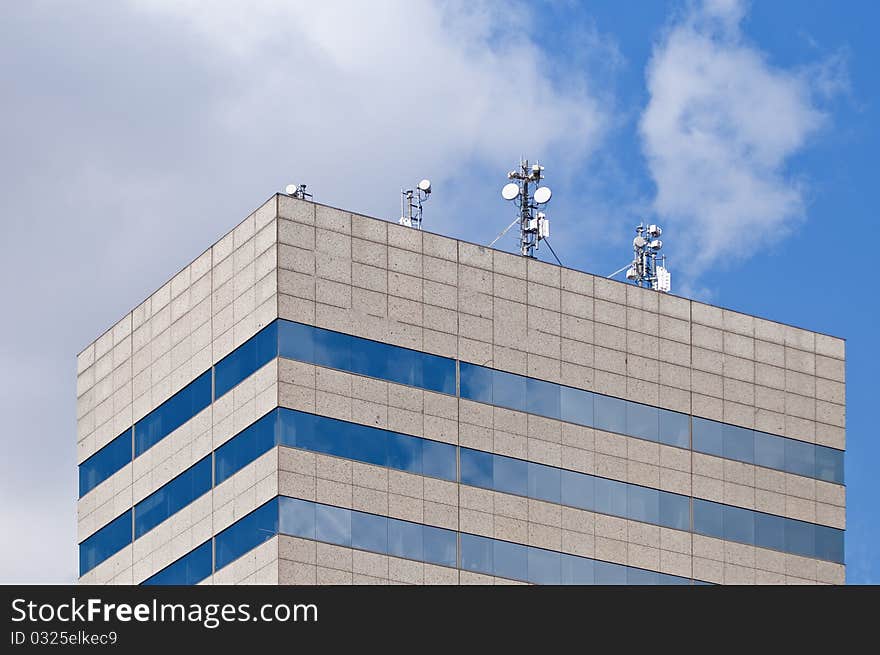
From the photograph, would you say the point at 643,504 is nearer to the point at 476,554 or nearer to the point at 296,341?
the point at 476,554

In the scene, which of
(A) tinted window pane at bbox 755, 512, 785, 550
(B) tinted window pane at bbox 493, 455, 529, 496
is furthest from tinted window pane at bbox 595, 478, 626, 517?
(A) tinted window pane at bbox 755, 512, 785, 550

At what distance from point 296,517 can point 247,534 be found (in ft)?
7.24

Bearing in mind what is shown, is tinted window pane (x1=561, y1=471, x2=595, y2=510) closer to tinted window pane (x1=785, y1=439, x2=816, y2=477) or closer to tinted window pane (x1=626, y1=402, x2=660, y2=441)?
tinted window pane (x1=626, y1=402, x2=660, y2=441)

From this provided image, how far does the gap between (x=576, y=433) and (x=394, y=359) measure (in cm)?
834

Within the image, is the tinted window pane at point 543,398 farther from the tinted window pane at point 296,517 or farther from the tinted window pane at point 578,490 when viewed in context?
the tinted window pane at point 296,517

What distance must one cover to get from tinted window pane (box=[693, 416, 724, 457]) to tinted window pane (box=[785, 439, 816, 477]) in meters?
3.33

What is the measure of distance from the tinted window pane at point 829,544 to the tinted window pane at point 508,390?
15.1 metres

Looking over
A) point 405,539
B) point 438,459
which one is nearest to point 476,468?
point 438,459

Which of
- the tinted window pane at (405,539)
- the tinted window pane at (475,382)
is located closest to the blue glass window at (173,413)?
the tinted window pane at (405,539)

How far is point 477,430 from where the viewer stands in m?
89.7
